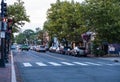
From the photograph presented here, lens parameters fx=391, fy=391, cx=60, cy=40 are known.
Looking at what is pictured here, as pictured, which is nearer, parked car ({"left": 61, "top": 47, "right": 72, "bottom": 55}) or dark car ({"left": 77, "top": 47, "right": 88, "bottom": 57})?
dark car ({"left": 77, "top": 47, "right": 88, "bottom": 57})

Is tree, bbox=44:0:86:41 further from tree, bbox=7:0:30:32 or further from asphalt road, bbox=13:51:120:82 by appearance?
asphalt road, bbox=13:51:120:82

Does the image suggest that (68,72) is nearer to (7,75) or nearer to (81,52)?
(7,75)

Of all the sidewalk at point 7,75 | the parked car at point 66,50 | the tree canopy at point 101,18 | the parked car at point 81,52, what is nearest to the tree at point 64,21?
the parked car at point 66,50

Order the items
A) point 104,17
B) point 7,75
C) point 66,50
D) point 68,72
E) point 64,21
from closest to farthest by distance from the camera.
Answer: point 7,75 < point 68,72 < point 104,17 < point 66,50 < point 64,21

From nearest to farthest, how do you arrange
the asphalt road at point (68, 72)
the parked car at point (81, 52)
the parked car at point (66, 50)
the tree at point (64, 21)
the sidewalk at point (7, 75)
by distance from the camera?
the sidewalk at point (7, 75)
the asphalt road at point (68, 72)
the parked car at point (81, 52)
the parked car at point (66, 50)
the tree at point (64, 21)

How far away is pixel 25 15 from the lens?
74.4 metres

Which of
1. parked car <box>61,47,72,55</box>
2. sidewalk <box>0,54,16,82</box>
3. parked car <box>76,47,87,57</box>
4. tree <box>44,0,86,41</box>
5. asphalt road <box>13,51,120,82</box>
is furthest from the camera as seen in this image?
tree <box>44,0,86,41</box>

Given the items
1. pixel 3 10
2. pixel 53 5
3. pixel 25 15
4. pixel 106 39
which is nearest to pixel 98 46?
pixel 106 39

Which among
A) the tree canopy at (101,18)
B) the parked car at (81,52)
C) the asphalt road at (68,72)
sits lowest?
the asphalt road at (68,72)

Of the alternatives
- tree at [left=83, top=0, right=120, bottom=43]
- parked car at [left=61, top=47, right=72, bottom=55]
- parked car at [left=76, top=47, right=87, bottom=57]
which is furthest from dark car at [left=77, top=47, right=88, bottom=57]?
parked car at [left=61, top=47, right=72, bottom=55]

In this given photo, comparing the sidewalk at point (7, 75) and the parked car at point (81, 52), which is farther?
the parked car at point (81, 52)

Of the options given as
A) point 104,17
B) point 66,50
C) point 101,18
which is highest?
point 104,17

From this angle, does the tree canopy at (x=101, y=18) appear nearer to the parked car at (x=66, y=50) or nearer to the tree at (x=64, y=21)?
the tree at (x=64, y=21)

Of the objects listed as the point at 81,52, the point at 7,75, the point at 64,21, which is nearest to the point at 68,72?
the point at 7,75
